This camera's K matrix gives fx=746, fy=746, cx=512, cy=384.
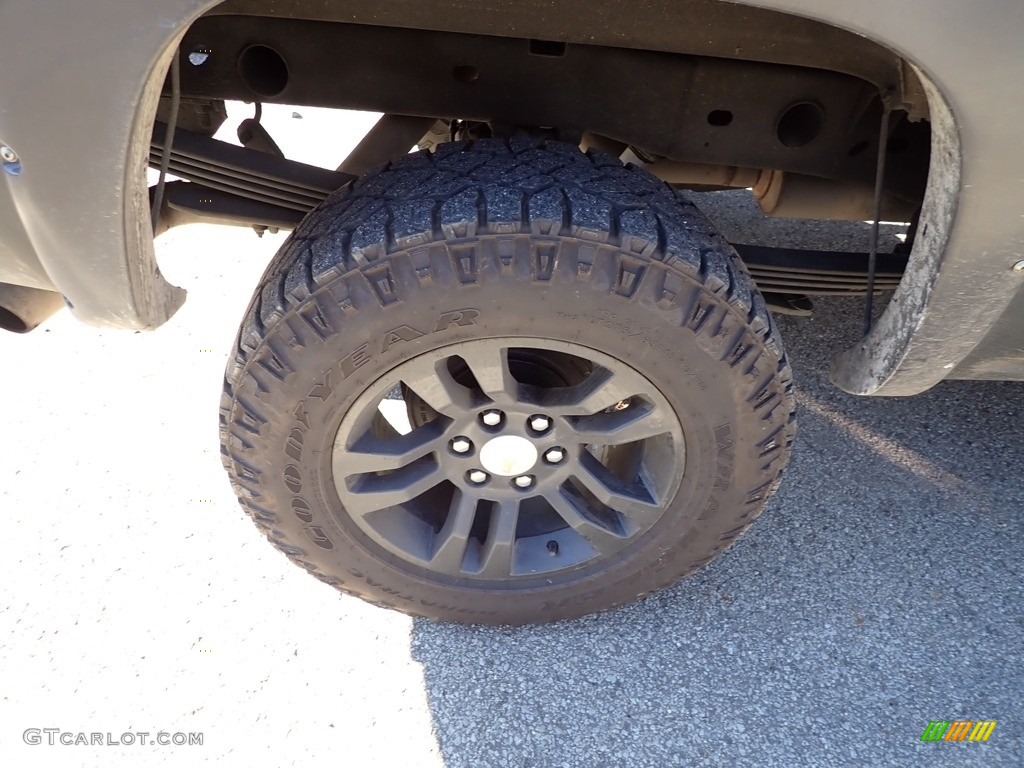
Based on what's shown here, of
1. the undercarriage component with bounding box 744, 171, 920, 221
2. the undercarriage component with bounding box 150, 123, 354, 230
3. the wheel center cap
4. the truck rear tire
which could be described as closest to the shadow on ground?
the truck rear tire

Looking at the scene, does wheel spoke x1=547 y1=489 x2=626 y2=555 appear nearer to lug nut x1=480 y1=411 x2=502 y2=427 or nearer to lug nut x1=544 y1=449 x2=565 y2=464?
lug nut x1=544 y1=449 x2=565 y2=464

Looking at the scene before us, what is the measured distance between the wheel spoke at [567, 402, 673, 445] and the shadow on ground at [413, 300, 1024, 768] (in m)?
0.64

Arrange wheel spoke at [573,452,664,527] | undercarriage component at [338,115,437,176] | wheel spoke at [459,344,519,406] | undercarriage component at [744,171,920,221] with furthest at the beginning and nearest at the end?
undercarriage component at [744,171,920,221]
undercarriage component at [338,115,437,176]
wheel spoke at [573,452,664,527]
wheel spoke at [459,344,519,406]

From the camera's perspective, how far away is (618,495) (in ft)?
5.76

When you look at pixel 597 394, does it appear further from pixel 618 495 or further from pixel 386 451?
pixel 386 451

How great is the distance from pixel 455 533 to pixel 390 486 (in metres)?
0.20

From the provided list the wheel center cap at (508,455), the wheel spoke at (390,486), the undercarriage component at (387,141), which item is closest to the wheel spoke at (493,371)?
the wheel center cap at (508,455)

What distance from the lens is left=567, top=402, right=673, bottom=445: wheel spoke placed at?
164 centimetres

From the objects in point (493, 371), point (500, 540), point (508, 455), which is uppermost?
point (493, 371)

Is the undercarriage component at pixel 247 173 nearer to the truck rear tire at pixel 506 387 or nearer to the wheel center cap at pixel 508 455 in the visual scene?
the truck rear tire at pixel 506 387

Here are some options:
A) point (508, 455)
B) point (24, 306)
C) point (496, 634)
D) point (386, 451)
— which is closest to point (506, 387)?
point (508, 455)

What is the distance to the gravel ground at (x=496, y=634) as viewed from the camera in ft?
5.87

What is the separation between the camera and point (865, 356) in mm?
1692

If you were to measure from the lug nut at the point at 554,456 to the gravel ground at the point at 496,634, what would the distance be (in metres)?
0.55
